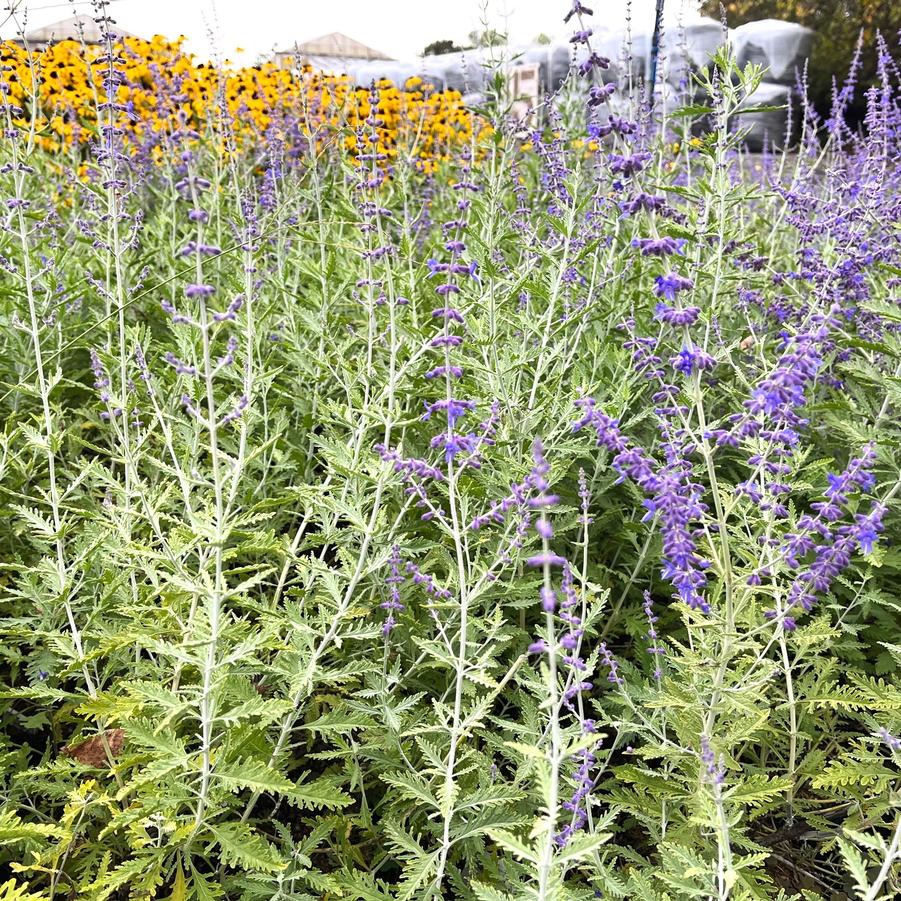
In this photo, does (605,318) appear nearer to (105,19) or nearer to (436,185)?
(105,19)

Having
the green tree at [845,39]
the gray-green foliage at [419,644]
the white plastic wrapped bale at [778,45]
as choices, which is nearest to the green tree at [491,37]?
the gray-green foliage at [419,644]

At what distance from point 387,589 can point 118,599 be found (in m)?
0.98

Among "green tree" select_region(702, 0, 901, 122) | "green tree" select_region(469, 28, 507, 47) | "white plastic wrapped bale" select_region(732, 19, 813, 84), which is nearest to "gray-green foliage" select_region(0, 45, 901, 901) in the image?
"green tree" select_region(469, 28, 507, 47)

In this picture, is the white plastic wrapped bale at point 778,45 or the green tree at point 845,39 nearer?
the green tree at point 845,39

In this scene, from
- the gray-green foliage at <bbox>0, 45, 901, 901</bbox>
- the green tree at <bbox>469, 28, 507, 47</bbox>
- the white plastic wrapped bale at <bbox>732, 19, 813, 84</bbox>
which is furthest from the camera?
the white plastic wrapped bale at <bbox>732, 19, 813, 84</bbox>

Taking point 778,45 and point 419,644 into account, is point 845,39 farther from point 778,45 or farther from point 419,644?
point 419,644

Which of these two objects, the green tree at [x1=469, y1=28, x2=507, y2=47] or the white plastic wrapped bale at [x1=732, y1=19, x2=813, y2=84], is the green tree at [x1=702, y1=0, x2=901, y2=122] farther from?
the green tree at [x1=469, y1=28, x2=507, y2=47]

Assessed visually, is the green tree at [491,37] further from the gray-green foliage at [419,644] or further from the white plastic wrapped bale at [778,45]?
the white plastic wrapped bale at [778,45]

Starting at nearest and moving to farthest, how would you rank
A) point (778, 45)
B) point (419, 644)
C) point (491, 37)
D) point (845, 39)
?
point (419, 644) → point (491, 37) → point (845, 39) → point (778, 45)

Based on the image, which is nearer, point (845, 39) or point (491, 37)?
point (491, 37)

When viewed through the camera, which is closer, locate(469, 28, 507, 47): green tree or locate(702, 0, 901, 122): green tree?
locate(469, 28, 507, 47): green tree

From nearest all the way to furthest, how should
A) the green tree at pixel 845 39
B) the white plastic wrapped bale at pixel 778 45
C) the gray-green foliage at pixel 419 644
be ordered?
1. the gray-green foliage at pixel 419 644
2. the green tree at pixel 845 39
3. the white plastic wrapped bale at pixel 778 45

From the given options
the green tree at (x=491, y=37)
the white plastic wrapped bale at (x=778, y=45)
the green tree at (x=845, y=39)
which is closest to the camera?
the green tree at (x=491, y=37)

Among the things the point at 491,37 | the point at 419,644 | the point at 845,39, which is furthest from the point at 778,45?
the point at 419,644
